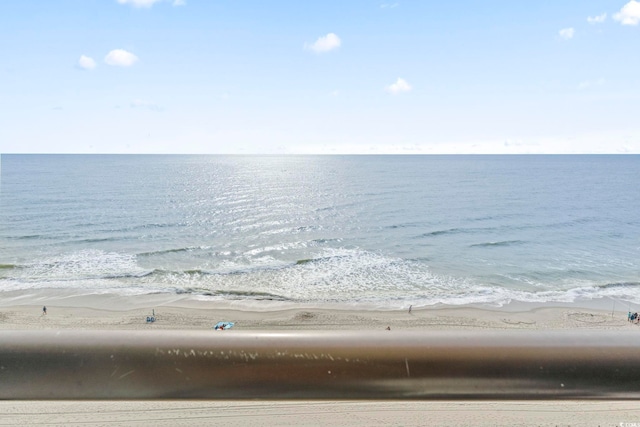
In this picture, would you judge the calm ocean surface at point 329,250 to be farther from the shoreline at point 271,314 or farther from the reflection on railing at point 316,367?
the reflection on railing at point 316,367

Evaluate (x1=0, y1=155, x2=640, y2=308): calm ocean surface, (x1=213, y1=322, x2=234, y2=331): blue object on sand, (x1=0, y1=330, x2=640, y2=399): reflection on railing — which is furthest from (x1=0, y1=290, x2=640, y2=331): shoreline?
(x1=0, y1=330, x2=640, y2=399): reflection on railing

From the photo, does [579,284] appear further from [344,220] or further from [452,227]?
[344,220]

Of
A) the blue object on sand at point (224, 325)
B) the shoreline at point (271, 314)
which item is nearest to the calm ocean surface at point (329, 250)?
the shoreline at point (271, 314)

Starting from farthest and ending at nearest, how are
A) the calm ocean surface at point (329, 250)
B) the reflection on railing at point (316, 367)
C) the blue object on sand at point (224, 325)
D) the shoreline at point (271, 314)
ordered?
1. the calm ocean surface at point (329, 250)
2. the shoreline at point (271, 314)
3. the blue object on sand at point (224, 325)
4. the reflection on railing at point (316, 367)

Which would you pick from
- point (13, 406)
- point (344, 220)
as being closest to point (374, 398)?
point (13, 406)

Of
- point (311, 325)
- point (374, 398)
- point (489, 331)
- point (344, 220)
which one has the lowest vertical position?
point (311, 325)

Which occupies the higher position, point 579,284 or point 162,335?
point 162,335
